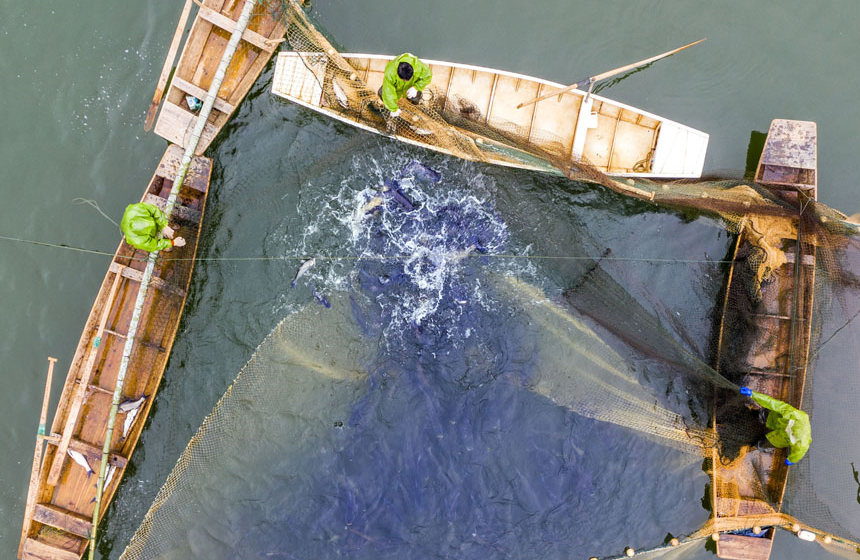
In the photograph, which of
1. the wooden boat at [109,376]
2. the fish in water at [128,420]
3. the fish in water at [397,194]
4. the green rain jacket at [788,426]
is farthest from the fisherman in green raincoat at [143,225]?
the green rain jacket at [788,426]

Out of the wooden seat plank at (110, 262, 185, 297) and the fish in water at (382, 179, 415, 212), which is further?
the fish in water at (382, 179, 415, 212)

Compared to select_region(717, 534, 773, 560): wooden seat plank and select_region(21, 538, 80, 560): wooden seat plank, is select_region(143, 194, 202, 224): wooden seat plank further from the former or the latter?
select_region(717, 534, 773, 560): wooden seat plank

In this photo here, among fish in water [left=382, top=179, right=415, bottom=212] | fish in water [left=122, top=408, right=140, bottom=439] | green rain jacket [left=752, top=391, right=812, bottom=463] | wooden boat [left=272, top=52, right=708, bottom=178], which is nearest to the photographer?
green rain jacket [left=752, top=391, right=812, bottom=463]

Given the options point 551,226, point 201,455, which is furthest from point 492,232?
point 201,455

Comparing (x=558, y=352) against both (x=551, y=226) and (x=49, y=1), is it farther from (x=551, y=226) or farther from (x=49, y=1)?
(x=49, y=1)

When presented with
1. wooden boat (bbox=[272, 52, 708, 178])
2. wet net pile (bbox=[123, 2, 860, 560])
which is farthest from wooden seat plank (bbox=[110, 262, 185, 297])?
wooden boat (bbox=[272, 52, 708, 178])

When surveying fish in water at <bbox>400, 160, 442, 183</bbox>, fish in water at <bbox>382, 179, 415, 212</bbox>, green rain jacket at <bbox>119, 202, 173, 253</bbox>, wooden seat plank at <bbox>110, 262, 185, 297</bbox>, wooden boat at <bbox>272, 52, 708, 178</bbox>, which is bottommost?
wooden seat plank at <bbox>110, 262, 185, 297</bbox>

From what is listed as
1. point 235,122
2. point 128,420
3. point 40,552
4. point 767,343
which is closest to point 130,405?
point 128,420

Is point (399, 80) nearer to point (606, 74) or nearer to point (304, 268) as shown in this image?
point (606, 74)
